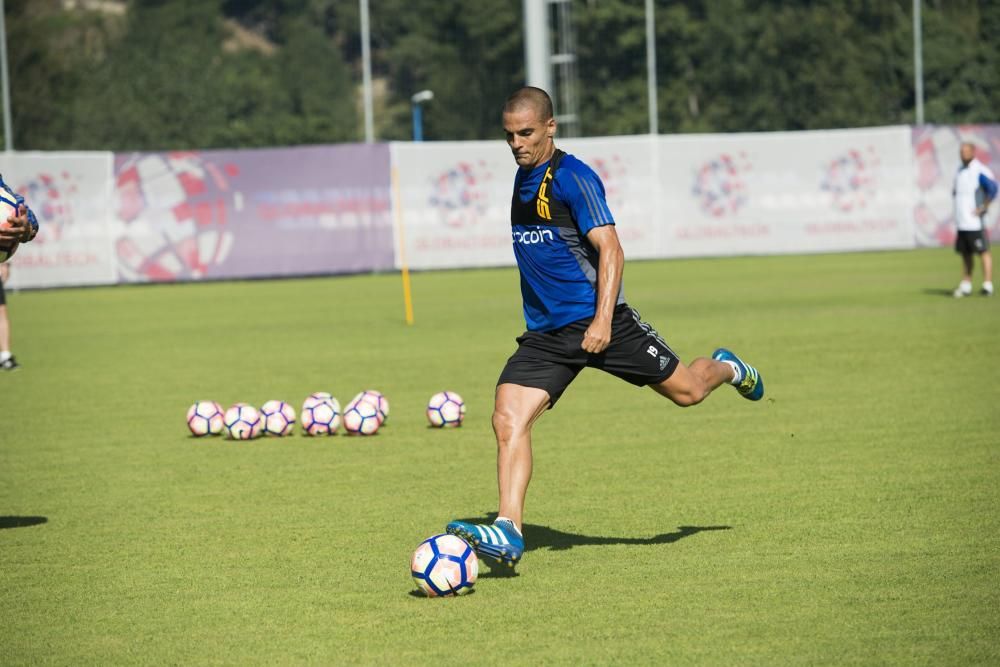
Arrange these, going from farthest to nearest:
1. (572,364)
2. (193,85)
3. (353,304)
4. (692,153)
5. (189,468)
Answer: (193,85) < (692,153) < (353,304) < (189,468) < (572,364)

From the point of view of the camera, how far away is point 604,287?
24.1ft

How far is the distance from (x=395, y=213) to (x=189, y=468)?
22.8 m

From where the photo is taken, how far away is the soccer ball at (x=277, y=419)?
12.4m

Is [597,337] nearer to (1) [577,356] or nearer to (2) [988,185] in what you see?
(1) [577,356]

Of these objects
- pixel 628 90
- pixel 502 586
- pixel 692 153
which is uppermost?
pixel 628 90

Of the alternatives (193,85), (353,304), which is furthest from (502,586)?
(193,85)

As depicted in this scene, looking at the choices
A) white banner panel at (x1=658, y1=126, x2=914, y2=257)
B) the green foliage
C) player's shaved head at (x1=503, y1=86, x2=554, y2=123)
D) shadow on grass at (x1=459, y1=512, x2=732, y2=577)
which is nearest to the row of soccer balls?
shadow on grass at (x1=459, y1=512, x2=732, y2=577)

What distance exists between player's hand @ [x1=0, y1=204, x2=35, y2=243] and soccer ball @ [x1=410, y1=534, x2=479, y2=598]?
305 cm

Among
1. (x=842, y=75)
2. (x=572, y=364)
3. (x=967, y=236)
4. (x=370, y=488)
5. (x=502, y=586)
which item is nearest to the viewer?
(x=502, y=586)

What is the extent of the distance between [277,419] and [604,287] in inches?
225

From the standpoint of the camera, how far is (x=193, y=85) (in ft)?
212

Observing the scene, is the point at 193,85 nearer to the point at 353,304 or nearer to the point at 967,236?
the point at 353,304

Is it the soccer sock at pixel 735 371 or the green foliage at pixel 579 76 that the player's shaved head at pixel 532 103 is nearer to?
the soccer sock at pixel 735 371

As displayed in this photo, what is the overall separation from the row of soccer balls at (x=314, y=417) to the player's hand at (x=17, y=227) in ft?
14.1
